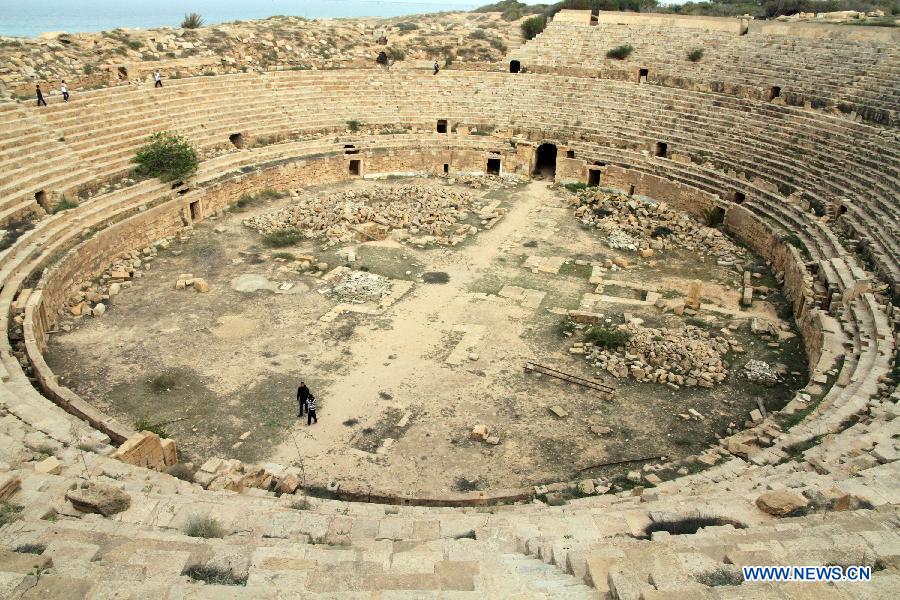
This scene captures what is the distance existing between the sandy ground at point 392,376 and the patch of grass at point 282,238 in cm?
78

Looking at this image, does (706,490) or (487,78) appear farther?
(487,78)

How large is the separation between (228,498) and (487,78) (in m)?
24.6

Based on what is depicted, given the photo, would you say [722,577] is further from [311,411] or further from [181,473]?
[311,411]

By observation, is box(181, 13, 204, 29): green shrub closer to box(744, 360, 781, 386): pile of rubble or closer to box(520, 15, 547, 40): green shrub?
box(520, 15, 547, 40): green shrub

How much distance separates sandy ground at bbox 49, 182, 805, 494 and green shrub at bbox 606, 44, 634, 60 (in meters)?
14.2

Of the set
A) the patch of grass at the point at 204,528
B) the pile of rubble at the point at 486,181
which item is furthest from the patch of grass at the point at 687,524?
the pile of rubble at the point at 486,181

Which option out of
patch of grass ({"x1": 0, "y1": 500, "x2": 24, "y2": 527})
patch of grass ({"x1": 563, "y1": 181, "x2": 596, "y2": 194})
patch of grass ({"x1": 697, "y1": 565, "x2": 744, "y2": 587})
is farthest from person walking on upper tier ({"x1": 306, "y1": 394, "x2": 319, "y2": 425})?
patch of grass ({"x1": 563, "y1": 181, "x2": 596, "y2": 194})

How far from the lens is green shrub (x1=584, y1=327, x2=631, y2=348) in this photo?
14.1m

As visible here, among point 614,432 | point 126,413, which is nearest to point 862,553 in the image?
point 614,432

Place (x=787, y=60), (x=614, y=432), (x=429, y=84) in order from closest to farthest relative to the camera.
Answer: (x=614, y=432) < (x=787, y=60) < (x=429, y=84)

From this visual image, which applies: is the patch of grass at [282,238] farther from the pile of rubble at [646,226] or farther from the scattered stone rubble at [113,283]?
the pile of rubble at [646,226]

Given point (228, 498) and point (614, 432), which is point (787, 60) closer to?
point (614, 432)

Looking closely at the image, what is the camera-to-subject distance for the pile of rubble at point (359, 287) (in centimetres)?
1631

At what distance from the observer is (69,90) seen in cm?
2139
